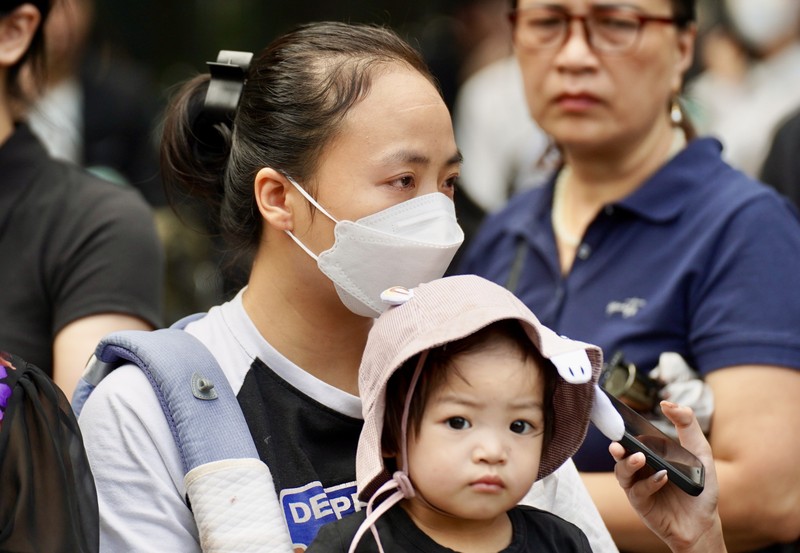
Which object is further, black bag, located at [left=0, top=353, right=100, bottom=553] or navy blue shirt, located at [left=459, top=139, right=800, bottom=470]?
navy blue shirt, located at [left=459, top=139, right=800, bottom=470]

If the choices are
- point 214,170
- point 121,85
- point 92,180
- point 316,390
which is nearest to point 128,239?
point 92,180

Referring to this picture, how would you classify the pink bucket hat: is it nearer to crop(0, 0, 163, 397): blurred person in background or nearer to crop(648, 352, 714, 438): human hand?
crop(648, 352, 714, 438): human hand

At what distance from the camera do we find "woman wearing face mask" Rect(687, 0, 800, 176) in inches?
286

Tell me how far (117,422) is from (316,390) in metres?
0.38

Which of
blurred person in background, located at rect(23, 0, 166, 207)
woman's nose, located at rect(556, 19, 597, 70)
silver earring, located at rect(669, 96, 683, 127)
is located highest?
woman's nose, located at rect(556, 19, 597, 70)

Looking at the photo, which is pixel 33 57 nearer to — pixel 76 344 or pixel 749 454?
pixel 76 344

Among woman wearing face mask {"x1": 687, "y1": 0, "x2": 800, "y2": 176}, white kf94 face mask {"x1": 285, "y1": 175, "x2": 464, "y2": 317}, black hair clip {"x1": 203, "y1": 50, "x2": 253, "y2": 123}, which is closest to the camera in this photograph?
white kf94 face mask {"x1": 285, "y1": 175, "x2": 464, "y2": 317}

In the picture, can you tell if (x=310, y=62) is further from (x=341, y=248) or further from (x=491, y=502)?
(x=491, y=502)

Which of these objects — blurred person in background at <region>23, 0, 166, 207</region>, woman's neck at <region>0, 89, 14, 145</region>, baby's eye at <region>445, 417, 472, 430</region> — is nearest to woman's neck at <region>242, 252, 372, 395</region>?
baby's eye at <region>445, 417, 472, 430</region>

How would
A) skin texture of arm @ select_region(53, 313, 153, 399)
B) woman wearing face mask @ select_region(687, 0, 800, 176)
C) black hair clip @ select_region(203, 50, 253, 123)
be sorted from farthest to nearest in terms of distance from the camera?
woman wearing face mask @ select_region(687, 0, 800, 176) → skin texture of arm @ select_region(53, 313, 153, 399) → black hair clip @ select_region(203, 50, 253, 123)

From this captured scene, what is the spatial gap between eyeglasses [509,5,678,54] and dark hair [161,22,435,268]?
1017 millimetres

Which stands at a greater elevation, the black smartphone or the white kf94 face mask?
the white kf94 face mask

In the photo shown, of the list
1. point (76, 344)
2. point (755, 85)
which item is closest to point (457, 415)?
point (76, 344)

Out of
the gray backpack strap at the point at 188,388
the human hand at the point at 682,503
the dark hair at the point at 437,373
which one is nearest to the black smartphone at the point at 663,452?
the human hand at the point at 682,503
